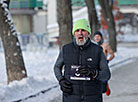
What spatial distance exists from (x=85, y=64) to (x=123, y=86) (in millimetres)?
6464

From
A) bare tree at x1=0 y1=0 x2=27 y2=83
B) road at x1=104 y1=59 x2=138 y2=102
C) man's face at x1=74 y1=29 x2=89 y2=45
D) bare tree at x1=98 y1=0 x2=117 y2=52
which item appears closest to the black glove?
man's face at x1=74 y1=29 x2=89 y2=45

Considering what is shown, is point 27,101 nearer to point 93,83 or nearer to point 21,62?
point 21,62

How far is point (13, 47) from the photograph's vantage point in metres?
9.45

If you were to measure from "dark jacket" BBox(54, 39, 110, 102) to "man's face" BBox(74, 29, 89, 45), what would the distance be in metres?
0.07

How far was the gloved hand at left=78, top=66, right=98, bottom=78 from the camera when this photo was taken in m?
3.97

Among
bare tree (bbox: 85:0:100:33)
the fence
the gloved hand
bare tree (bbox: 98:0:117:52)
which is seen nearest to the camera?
the gloved hand

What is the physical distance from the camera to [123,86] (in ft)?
34.0

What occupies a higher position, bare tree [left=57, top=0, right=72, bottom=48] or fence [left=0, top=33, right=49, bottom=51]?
bare tree [left=57, top=0, right=72, bottom=48]

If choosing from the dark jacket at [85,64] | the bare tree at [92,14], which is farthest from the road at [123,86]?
the bare tree at [92,14]

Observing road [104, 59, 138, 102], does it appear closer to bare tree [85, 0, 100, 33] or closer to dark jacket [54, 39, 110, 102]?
dark jacket [54, 39, 110, 102]

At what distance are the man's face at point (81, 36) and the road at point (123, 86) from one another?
428 cm

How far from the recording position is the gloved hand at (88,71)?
397 centimetres

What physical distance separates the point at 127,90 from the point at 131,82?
63.0 inches

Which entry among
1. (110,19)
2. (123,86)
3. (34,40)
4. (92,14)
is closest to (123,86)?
(123,86)
